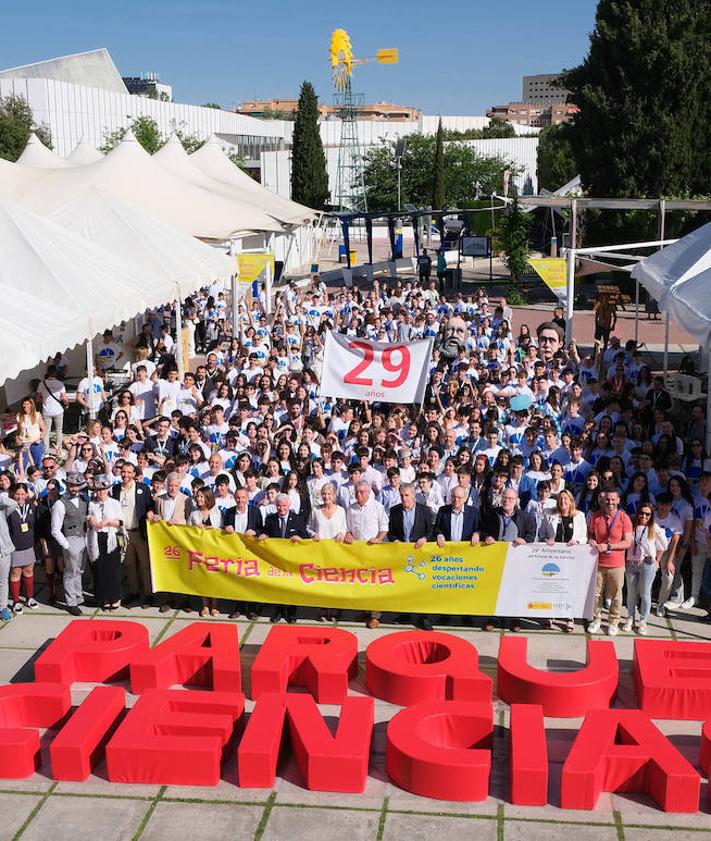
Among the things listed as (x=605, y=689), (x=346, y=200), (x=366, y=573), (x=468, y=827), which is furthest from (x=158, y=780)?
(x=346, y=200)

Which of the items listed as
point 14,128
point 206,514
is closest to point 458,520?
point 206,514

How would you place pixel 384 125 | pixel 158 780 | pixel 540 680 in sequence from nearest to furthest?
pixel 158 780 < pixel 540 680 < pixel 384 125

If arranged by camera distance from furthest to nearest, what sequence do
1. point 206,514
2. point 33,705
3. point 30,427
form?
point 30,427
point 206,514
point 33,705

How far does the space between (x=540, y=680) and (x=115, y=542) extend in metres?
5.10

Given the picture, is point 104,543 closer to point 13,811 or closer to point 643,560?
point 13,811

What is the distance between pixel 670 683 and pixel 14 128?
46.4m

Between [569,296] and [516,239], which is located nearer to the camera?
[569,296]

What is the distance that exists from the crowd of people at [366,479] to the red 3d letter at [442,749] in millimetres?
2476

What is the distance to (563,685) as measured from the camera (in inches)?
364

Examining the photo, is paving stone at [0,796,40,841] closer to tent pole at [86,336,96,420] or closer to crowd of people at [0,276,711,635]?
crowd of people at [0,276,711,635]

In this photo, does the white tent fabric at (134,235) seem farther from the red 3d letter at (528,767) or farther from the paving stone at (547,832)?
the paving stone at (547,832)

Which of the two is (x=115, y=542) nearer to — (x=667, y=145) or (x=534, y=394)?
(x=534, y=394)

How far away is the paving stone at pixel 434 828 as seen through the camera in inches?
300

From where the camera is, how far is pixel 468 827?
25.4ft
